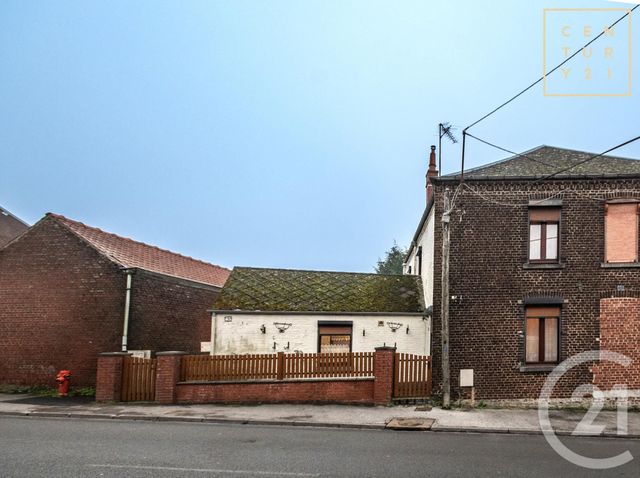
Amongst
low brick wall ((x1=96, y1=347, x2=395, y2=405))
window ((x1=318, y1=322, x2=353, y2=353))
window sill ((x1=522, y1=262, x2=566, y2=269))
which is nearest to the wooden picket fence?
low brick wall ((x1=96, y1=347, x2=395, y2=405))

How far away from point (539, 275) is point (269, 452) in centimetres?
1049

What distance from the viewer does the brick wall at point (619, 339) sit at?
16.2 m

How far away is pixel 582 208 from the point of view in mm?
16703

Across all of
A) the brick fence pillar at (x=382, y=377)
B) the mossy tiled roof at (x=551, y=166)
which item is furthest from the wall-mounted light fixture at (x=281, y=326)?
the mossy tiled roof at (x=551, y=166)

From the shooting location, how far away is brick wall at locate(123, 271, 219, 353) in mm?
20188

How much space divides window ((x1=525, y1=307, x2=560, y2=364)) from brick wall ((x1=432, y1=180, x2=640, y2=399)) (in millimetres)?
261

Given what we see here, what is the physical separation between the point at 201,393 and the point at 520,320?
31.9 ft

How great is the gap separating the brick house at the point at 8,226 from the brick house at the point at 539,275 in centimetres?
2778

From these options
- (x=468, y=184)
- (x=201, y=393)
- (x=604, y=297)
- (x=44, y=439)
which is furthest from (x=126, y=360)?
(x=604, y=297)

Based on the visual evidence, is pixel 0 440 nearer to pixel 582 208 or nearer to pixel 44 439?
pixel 44 439

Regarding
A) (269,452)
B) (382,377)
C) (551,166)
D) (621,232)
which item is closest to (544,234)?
(621,232)

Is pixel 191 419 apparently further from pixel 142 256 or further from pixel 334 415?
pixel 142 256

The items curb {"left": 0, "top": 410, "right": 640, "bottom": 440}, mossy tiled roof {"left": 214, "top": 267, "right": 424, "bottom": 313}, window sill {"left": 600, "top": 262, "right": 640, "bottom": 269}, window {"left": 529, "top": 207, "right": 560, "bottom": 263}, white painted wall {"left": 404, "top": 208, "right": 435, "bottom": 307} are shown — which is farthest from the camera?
mossy tiled roof {"left": 214, "top": 267, "right": 424, "bottom": 313}

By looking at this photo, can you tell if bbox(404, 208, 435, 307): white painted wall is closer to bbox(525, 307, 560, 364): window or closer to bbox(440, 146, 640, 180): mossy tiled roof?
bbox(440, 146, 640, 180): mossy tiled roof
